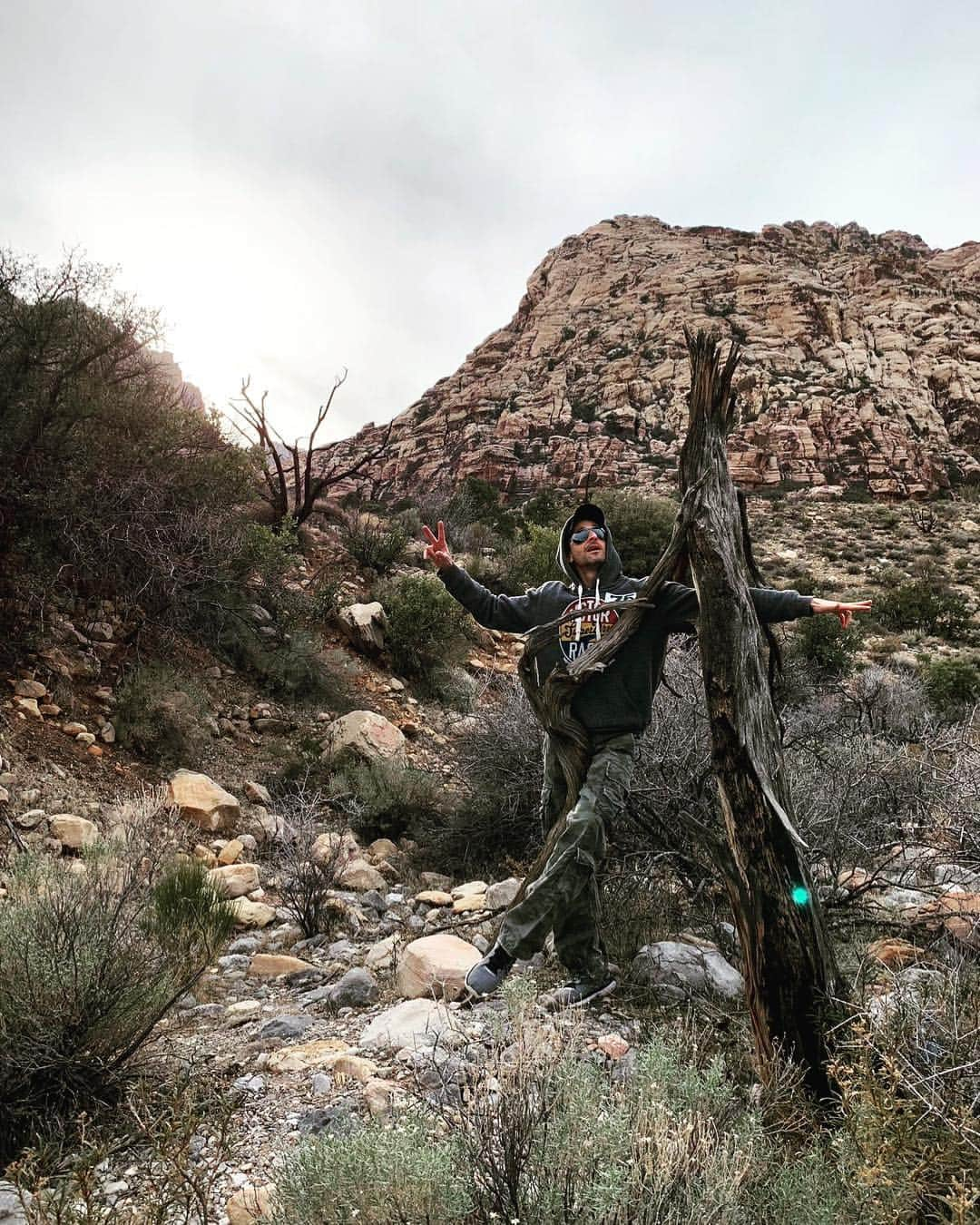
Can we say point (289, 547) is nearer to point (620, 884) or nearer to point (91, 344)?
point (91, 344)

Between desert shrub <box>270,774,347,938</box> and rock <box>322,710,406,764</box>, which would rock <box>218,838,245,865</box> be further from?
rock <box>322,710,406,764</box>

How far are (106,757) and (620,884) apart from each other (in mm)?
4249

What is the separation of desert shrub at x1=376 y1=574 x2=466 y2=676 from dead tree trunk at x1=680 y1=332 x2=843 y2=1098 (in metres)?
6.69

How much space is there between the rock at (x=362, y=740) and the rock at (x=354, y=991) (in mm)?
3355

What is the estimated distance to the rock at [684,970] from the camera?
300 cm

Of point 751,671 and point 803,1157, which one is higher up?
point 751,671

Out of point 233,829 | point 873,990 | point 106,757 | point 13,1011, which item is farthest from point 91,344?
point 873,990

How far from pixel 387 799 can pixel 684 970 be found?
3200mm

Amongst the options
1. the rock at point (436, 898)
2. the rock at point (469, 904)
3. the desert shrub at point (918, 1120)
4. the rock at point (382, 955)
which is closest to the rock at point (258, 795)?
the rock at point (436, 898)

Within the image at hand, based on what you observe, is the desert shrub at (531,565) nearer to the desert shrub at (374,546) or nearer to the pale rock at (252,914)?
the desert shrub at (374,546)

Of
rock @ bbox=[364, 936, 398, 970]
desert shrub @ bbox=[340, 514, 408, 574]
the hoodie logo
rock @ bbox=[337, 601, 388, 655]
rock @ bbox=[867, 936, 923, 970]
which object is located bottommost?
rock @ bbox=[364, 936, 398, 970]

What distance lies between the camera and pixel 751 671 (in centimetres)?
248

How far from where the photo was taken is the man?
282 centimetres

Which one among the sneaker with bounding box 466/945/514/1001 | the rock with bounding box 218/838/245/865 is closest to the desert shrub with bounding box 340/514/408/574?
the rock with bounding box 218/838/245/865
